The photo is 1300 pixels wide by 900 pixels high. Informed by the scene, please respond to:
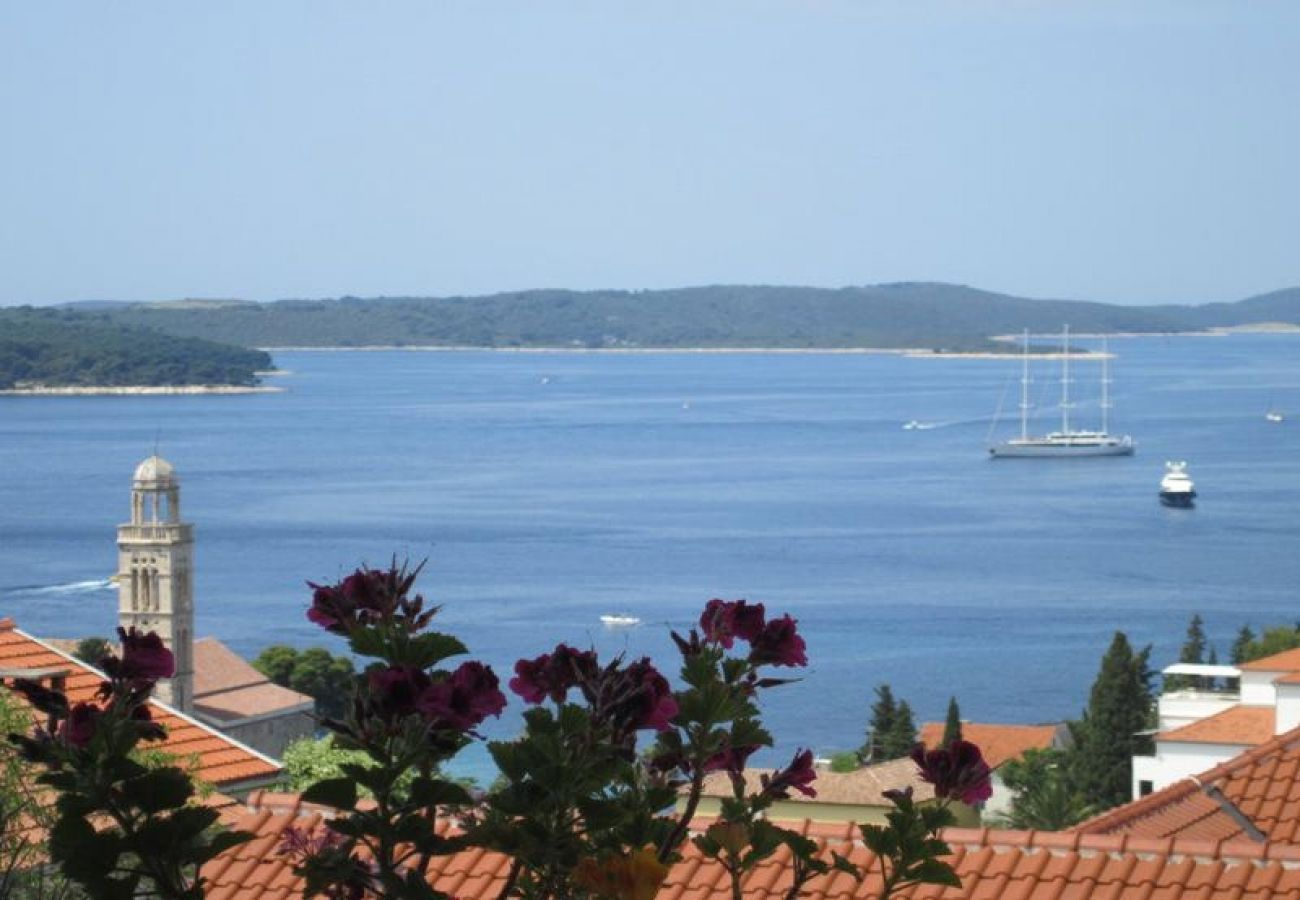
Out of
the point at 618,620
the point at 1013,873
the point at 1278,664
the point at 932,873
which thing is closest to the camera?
the point at 932,873

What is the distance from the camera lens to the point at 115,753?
2.49 m

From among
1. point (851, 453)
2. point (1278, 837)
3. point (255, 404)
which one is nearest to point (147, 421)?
point (255, 404)

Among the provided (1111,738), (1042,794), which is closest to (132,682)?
(1042,794)

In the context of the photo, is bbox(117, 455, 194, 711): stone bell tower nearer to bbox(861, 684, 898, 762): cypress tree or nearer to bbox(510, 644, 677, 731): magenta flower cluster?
bbox(861, 684, 898, 762): cypress tree

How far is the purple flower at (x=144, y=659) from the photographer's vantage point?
2.65m

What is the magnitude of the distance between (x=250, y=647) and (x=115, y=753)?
48.3m

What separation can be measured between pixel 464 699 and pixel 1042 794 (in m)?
Result: 23.8

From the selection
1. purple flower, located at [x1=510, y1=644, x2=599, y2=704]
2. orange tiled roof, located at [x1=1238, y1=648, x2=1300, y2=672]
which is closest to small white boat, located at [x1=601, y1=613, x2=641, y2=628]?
orange tiled roof, located at [x1=1238, y1=648, x2=1300, y2=672]

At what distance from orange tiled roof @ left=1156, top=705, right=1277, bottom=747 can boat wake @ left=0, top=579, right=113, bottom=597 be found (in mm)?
43661

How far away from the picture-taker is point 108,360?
174m

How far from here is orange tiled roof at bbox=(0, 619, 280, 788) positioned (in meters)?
8.31

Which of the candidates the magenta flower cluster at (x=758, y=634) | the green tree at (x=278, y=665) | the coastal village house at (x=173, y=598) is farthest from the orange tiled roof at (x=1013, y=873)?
the green tree at (x=278, y=665)

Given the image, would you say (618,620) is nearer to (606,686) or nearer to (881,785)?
(881,785)

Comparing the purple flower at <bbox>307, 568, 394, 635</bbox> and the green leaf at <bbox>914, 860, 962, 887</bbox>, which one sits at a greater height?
the purple flower at <bbox>307, 568, 394, 635</bbox>
